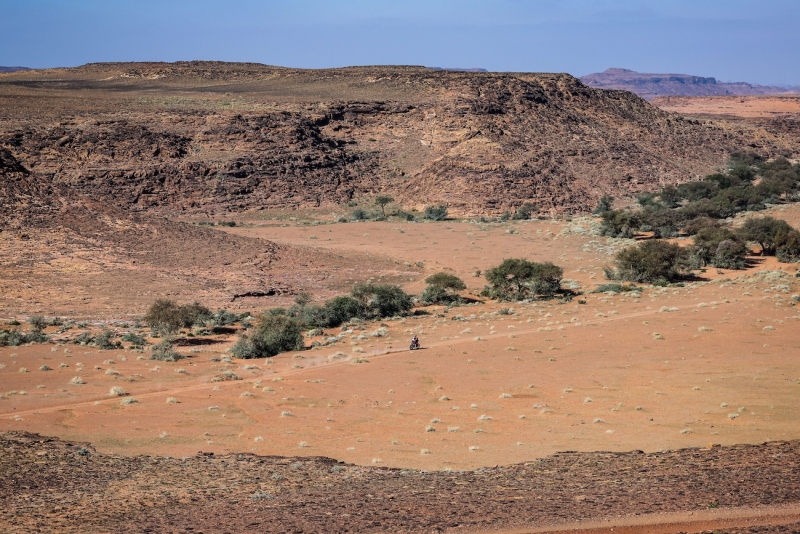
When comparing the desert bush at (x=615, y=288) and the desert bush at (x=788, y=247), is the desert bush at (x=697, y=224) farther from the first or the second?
the desert bush at (x=615, y=288)

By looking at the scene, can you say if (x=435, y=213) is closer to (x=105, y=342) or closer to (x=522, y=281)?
(x=522, y=281)

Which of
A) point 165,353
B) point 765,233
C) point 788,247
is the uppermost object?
point 765,233

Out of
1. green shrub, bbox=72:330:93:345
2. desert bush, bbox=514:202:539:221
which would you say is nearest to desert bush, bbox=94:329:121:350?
green shrub, bbox=72:330:93:345

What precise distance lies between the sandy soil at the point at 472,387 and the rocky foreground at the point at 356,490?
38.4 inches

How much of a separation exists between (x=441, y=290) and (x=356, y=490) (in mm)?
21960

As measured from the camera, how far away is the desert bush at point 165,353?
2453 centimetres

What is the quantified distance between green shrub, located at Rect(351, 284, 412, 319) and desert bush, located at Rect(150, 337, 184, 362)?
8190 mm

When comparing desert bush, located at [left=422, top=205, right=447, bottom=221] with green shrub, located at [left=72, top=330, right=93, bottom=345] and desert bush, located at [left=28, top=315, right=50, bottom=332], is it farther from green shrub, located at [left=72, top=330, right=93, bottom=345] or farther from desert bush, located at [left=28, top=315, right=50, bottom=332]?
green shrub, located at [left=72, top=330, right=93, bottom=345]

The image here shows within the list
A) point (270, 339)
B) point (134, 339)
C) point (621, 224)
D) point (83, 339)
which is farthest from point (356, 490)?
point (621, 224)

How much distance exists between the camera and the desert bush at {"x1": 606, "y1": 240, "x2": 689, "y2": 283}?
36906 millimetres

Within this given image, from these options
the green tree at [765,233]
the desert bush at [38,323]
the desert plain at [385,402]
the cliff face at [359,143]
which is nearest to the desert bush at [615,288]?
the desert plain at [385,402]

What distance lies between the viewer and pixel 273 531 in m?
10.6

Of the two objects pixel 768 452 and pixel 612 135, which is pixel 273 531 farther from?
pixel 612 135

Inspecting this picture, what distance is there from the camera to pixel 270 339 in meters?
26.2
